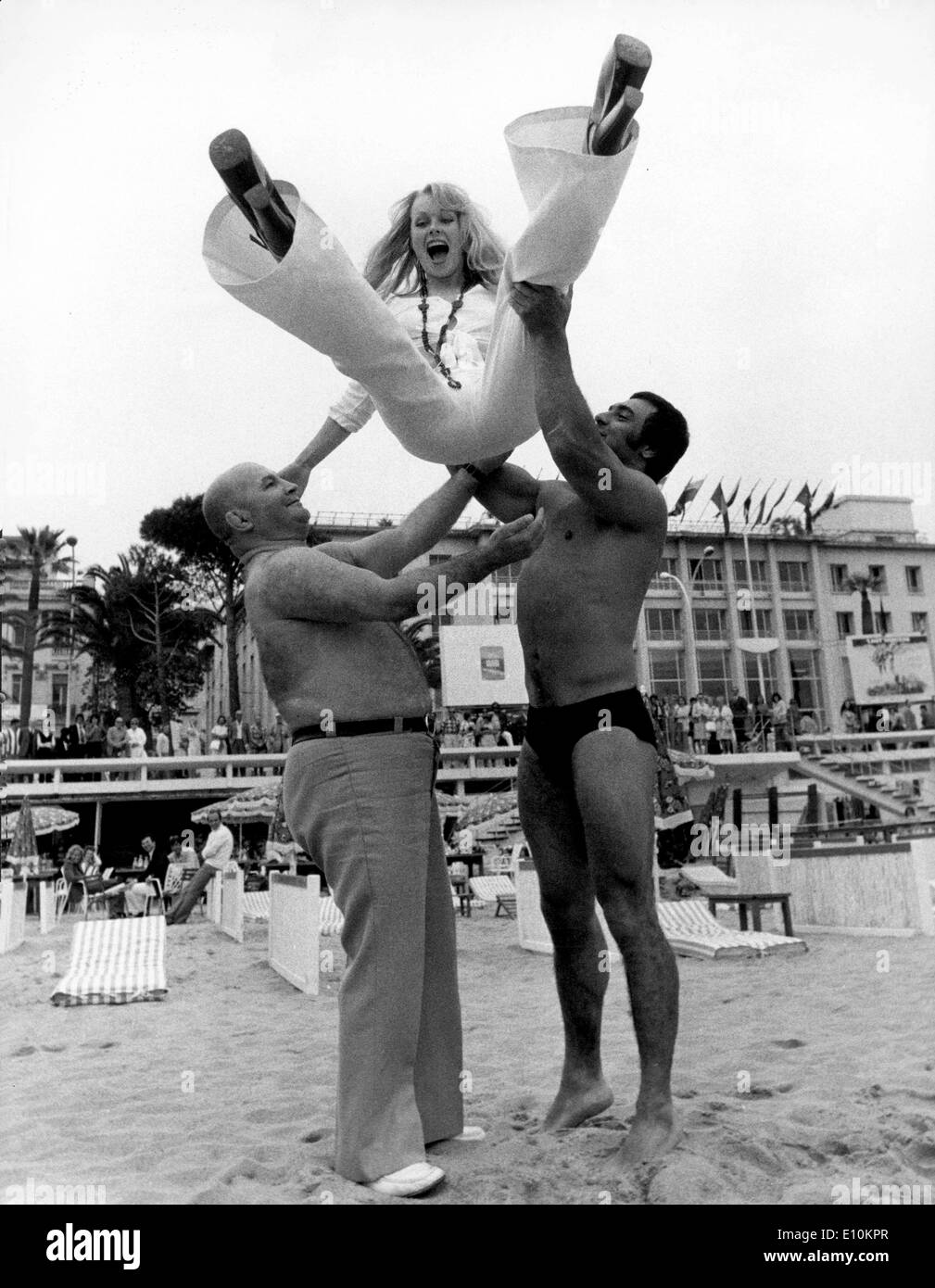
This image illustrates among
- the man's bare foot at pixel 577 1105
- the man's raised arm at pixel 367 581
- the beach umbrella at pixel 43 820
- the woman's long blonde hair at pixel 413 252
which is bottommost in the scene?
the man's bare foot at pixel 577 1105

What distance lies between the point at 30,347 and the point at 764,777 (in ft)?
81.8

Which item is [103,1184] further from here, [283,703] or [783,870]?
[783,870]

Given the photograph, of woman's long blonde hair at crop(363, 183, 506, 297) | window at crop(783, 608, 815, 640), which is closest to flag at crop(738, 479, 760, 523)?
window at crop(783, 608, 815, 640)

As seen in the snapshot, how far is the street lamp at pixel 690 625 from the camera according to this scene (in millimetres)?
30559

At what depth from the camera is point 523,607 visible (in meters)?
2.62

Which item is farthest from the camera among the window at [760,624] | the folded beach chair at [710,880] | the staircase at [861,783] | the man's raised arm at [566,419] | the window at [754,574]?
the window at [760,624]

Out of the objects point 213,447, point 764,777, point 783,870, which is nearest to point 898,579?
point 764,777

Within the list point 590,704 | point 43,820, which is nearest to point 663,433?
point 590,704

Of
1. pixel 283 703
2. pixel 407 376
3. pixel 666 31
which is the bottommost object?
pixel 283 703

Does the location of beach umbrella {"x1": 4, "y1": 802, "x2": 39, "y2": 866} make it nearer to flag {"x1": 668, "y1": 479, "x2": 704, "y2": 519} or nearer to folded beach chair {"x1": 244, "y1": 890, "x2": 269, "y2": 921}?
folded beach chair {"x1": 244, "y1": 890, "x2": 269, "y2": 921}

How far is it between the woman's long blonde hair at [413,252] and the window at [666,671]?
33.6 meters

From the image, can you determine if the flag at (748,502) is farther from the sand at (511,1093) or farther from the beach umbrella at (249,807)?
the sand at (511,1093)

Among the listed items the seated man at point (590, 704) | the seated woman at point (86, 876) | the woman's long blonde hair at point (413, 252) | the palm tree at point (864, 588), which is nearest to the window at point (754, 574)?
the palm tree at point (864, 588)

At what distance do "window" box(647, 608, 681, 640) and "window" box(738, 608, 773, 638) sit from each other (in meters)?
2.75
